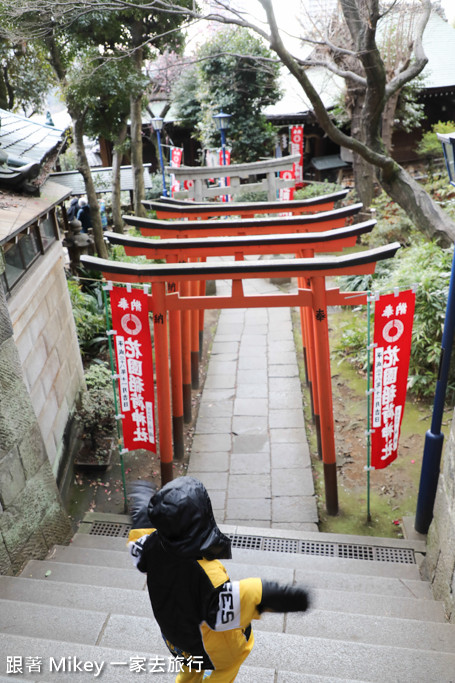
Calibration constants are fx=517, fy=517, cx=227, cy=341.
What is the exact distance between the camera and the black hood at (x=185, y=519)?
2191 millimetres

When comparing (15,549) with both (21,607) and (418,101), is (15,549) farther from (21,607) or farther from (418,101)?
(418,101)

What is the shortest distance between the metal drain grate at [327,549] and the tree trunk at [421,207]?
230 inches

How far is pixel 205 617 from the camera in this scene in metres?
2.35

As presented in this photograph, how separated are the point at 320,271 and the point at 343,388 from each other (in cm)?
413

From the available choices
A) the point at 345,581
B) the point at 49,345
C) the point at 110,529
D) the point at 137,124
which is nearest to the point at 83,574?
the point at 110,529

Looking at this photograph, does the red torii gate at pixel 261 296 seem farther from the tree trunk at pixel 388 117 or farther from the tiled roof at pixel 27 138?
the tree trunk at pixel 388 117

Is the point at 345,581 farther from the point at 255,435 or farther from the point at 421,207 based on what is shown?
the point at 421,207

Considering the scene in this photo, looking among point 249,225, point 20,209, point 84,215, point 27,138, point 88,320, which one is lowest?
point 88,320

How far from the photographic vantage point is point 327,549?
5.33 meters

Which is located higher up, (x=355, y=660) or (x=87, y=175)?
(x=87, y=175)

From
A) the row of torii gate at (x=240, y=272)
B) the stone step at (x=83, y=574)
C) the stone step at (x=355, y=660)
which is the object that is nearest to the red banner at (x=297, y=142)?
the row of torii gate at (x=240, y=272)

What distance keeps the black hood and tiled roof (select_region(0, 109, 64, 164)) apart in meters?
4.84

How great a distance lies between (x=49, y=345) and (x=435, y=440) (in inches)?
176

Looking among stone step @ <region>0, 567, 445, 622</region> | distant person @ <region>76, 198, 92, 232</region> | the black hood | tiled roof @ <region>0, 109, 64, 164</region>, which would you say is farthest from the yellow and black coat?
distant person @ <region>76, 198, 92, 232</region>
